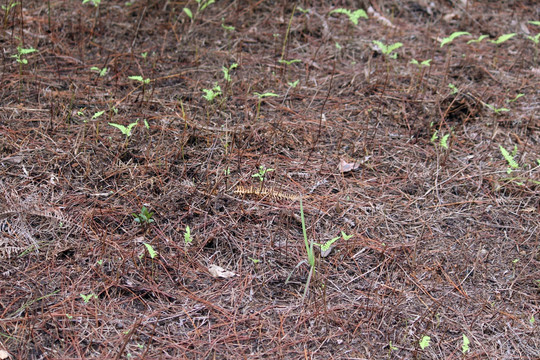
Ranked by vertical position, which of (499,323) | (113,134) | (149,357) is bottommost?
(499,323)

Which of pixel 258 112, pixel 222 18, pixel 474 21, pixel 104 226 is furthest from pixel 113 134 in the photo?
pixel 474 21

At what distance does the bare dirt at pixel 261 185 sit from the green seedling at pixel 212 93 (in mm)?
105

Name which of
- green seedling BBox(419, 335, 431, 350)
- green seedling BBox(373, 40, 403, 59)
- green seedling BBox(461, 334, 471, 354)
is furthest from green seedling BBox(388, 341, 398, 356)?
green seedling BBox(373, 40, 403, 59)

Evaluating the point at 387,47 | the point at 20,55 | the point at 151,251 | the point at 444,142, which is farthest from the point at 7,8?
the point at 444,142

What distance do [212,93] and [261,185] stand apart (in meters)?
0.86

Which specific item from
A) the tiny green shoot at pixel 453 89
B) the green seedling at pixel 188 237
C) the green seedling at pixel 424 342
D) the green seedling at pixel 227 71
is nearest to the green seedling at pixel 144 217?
the green seedling at pixel 188 237

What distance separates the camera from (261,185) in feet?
10.1

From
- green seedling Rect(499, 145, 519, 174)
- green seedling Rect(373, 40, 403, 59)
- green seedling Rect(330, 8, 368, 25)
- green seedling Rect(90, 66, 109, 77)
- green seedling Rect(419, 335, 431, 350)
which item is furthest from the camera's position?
green seedling Rect(330, 8, 368, 25)

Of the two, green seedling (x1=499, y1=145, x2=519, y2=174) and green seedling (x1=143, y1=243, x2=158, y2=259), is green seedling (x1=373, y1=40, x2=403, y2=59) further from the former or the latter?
green seedling (x1=143, y1=243, x2=158, y2=259)

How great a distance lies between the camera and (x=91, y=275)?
2566 millimetres

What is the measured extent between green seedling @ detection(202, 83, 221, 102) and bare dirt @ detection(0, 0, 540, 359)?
105 millimetres

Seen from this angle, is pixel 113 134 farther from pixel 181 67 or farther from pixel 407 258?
pixel 407 258

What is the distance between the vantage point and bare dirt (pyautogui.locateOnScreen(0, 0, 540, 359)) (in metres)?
2.45

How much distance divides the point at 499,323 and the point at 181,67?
9.52ft
